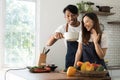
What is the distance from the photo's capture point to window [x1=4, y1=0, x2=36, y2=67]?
9.32 feet

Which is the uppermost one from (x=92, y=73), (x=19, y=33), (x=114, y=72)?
(x=19, y=33)

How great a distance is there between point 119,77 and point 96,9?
984mm

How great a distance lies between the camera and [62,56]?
2.93m

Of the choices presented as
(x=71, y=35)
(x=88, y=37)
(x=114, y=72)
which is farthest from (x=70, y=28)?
(x=114, y=72)

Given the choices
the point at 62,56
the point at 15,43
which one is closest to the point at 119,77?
the point at 62,56

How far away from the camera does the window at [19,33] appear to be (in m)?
2.84

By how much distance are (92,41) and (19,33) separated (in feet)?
3.75

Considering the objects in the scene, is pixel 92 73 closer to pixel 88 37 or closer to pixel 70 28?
pixel 88 37

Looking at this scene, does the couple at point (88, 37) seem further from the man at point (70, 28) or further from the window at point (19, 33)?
the window at point (19, 33)

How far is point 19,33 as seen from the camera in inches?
114

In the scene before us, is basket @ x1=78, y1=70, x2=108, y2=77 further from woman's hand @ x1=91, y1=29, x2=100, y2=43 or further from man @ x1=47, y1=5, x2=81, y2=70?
man @ x1=47, y1=5, x2=81, y2=70

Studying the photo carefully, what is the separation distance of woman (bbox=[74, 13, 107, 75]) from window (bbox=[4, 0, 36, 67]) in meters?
0.96

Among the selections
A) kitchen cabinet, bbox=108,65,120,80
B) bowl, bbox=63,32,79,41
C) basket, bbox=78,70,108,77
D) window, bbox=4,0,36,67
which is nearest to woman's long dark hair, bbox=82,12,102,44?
bowl, bbox=63,32,79,41

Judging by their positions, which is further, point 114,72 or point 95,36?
point 114,72
